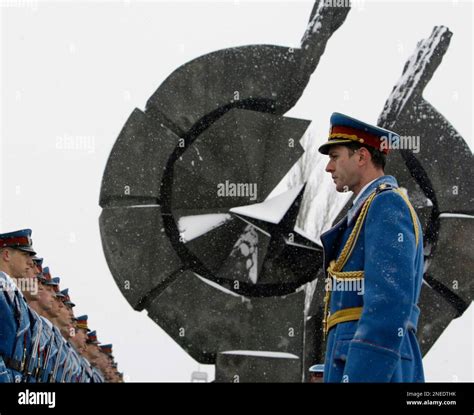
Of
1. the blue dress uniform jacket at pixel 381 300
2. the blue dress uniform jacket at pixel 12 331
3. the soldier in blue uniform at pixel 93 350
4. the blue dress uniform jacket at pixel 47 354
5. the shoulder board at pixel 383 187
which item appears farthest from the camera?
the soldier in blue uniform at pixel 93 350

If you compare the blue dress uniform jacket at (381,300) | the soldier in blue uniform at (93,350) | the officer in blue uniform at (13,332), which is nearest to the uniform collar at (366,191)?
the blue dress uniform jacket at (381,300)

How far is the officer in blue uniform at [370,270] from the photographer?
254 centimetres

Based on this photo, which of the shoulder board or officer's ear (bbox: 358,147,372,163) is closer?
the shoulder board

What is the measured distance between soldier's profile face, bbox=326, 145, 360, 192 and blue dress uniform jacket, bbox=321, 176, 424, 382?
78 millimetres

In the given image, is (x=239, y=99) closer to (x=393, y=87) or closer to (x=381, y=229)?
(x=393, y=87)

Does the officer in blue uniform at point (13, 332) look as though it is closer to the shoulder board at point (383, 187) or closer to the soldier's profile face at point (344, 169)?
the soldier's profile face at point (344, 169)

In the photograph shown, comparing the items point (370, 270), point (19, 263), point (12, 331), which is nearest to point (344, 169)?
point (370, 270)

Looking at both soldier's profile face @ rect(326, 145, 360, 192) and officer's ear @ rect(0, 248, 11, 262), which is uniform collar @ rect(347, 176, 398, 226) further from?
officer's ear @ rect(0, 248, 11, 262)

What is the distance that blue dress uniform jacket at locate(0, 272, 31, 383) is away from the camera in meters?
4.38

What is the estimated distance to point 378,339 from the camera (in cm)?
254

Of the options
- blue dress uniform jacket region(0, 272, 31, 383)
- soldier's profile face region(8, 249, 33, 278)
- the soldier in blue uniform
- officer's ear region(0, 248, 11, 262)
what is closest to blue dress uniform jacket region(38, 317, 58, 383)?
soldier's profile face region(8, 249, 33, 278)

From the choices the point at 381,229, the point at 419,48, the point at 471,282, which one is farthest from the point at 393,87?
the point at 381,229

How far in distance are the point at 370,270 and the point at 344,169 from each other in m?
0.46

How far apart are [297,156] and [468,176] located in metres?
1.77
